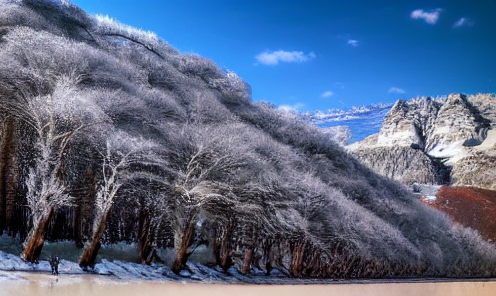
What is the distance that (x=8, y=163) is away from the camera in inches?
143

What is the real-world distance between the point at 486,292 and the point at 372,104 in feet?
9.82

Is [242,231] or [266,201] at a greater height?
[266,201]

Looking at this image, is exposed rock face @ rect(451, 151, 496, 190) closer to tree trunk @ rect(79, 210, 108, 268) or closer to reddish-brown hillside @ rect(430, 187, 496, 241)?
reddish-brown hillside @ rect(430, 187, 496, 241)

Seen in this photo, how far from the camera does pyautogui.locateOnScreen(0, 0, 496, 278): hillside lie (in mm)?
3713

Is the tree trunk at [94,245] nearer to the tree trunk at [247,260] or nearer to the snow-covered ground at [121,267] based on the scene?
the snow-covered ground at [121,267]

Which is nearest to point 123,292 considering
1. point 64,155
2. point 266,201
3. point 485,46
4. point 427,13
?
point 64,155

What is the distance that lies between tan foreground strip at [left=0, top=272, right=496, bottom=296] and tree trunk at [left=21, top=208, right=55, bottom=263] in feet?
0.43

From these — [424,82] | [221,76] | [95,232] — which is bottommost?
[95,232]

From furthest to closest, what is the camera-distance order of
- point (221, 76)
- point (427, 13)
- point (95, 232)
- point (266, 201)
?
point (427, 13) < point (221, 76) < point (266, 201) < point (95, 232)

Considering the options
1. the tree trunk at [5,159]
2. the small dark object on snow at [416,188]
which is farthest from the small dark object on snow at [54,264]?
the small dark object on snow at [416,188]

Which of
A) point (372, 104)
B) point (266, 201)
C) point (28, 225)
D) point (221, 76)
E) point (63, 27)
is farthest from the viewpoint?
point (372, 104)

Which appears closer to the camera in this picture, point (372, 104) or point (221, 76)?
point (221, 76)

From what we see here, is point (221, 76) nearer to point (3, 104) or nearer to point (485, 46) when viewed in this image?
point (3, 104)

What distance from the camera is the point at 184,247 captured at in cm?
424
